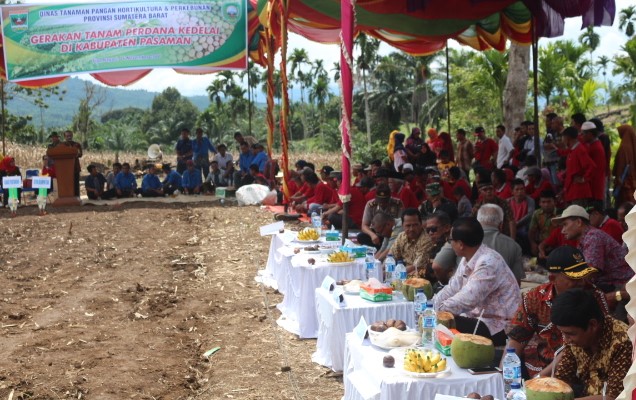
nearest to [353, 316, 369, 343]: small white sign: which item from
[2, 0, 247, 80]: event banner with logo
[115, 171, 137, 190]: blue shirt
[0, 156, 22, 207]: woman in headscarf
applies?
[2, 0, 247, 80]: event banner with logo

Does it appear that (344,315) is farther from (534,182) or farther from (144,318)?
(534,182)

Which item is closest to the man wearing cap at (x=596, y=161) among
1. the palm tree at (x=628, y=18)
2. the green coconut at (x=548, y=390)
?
the green coconut at (x=548, y=390)

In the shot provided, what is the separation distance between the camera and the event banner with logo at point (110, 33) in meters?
18.6

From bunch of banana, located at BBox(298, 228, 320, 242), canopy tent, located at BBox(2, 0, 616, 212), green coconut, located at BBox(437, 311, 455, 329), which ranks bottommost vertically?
green coconut, located at BBox(437, 311, 455, 329)

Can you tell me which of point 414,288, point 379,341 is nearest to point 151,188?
point 414,288

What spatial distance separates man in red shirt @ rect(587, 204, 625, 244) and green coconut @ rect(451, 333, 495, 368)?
316 cm

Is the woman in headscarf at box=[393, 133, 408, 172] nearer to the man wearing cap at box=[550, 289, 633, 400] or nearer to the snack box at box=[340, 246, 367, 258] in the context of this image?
the snack box at box=[340, 246, 367, 258]

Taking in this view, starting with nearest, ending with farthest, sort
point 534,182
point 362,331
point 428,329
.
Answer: point 428,329
point 362,331
point 534,182

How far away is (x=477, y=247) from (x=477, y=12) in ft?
27.6

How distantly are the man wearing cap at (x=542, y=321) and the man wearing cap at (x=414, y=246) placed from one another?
2.40 metres

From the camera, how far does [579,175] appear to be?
31.3 feet

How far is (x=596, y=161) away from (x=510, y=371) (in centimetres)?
660

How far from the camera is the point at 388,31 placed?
14164mm

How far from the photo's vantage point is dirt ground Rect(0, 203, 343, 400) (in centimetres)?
608
